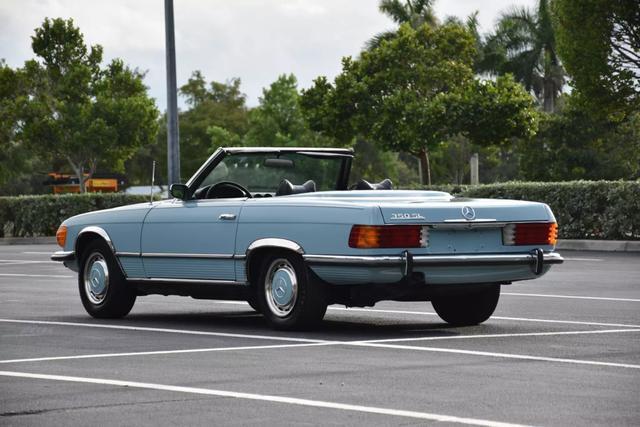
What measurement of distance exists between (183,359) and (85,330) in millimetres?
2481

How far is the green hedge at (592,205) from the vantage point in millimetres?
28141

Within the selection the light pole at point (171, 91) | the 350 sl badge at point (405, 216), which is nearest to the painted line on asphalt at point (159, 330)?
the 350 sl badge at point (405, 216)

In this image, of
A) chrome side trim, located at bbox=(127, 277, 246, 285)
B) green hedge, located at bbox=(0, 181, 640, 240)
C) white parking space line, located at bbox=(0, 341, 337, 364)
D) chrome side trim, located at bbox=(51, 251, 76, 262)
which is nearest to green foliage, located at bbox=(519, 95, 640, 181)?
green hedge, located at bbox=(0, 181, 640, 240)

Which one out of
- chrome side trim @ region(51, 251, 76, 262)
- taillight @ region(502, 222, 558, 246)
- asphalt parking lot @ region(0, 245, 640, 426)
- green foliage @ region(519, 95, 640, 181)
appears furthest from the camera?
green foliage @ region(519, 95, 640, 181)

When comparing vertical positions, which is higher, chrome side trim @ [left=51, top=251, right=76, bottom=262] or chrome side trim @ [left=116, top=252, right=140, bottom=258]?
chrome side trim @ [left=116, top=252, right=140, bottom=258]

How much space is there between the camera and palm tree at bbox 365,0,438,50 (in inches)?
2702

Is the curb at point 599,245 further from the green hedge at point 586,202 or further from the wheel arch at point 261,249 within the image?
the wheel arch at point 261,249

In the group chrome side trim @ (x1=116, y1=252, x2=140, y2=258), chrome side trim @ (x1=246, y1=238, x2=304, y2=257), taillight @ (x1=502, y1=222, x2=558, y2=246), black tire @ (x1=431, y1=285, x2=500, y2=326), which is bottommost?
black tire @ (x1=431, y1=285, x2=500, y2=326)

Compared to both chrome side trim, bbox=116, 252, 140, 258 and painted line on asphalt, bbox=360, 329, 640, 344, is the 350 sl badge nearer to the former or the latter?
painted line on asphalt, bbox=360, 329, 640, 344

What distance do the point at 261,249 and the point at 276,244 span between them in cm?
28

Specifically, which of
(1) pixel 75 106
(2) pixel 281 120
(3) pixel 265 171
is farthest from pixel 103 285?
(2) pixel 281 120

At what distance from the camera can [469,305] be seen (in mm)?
11453

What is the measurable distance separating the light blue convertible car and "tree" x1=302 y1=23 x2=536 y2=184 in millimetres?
32923

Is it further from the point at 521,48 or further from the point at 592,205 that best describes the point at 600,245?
the point at 521,48
